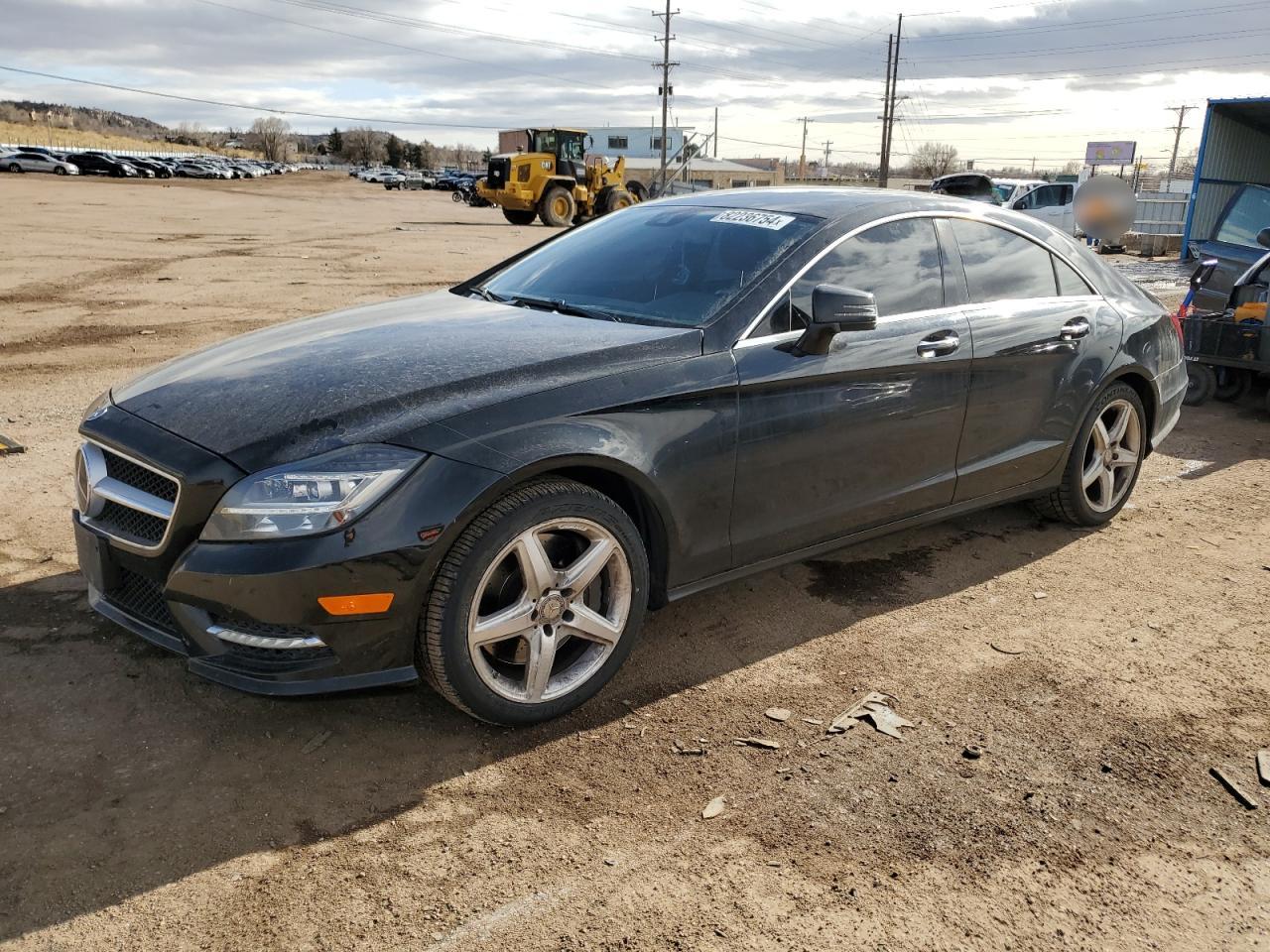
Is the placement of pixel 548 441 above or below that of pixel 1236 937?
above

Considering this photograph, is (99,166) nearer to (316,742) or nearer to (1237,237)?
(1237,237)

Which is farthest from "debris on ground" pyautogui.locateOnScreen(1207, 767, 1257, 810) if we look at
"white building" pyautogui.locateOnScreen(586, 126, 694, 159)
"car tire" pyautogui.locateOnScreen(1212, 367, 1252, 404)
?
"white building" pyautogui.locateOnScreen(586, 126, 694, 159)

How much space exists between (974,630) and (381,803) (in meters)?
2.39

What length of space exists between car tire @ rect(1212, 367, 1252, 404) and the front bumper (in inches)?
299

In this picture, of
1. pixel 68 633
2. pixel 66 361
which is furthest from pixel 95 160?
pixel 68 633

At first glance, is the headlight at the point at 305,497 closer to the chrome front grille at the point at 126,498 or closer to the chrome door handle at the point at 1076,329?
the chrome front grille at the point at 126,498

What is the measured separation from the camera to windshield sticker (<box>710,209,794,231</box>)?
13.0 ft

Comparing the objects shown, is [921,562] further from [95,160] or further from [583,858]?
[95,160]

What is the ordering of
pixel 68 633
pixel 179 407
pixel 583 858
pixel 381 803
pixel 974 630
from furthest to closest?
pixel 974 630 < pixel 68 633 < pixel 179 407 < pixel 381 803 < pixel 583 858

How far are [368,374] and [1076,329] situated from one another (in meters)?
3.23

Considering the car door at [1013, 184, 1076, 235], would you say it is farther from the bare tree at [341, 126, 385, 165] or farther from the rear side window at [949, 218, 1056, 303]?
the bare tree at [341, 126, 385, 165]

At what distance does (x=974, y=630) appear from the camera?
405 cm

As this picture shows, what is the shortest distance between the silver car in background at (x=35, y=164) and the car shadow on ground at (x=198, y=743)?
63.6m

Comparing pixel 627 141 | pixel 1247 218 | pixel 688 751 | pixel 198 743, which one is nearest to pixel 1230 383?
pixel 1247 218
